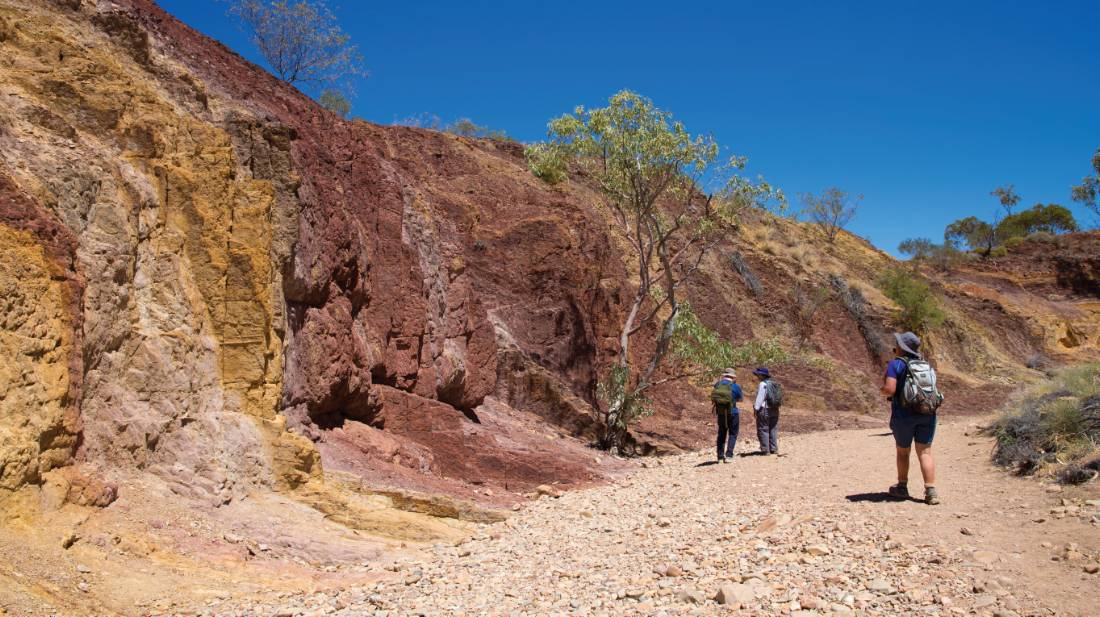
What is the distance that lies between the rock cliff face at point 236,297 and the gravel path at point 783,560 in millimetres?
2210

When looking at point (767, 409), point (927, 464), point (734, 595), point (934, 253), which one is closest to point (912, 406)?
point (927, 464)

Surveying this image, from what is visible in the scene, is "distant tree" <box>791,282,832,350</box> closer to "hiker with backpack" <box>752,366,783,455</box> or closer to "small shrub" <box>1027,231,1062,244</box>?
"hiker with backpack" <box>752,366,783,455</box>

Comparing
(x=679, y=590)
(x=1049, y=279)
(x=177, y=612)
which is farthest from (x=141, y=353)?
(x=1049, y=279)

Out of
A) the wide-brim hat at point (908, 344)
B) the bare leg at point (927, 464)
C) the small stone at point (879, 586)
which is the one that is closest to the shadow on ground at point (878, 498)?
the bare leg at point (927, 464)

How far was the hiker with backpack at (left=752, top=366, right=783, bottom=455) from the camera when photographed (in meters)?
13.2

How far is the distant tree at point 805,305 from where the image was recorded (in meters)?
31.6

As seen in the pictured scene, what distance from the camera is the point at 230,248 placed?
873 cm

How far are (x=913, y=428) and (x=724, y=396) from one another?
583cm

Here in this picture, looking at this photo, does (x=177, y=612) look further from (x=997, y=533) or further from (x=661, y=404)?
(x=661, y=404)

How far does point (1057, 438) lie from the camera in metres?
8.44

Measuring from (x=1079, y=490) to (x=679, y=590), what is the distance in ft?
12.5

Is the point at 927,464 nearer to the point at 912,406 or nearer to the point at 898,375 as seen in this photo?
the point at 912,406

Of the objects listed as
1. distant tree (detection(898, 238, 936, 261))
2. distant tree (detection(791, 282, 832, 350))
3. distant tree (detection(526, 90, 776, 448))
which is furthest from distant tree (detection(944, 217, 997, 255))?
distant tree (detection(526, 90, 776, 448))

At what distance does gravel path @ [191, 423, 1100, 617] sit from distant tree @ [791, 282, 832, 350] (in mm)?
22253
